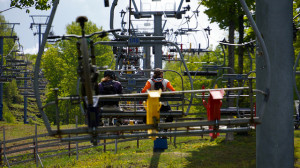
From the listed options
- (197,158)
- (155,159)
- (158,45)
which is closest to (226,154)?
(197,158)

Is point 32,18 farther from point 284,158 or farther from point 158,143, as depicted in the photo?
point 284,158

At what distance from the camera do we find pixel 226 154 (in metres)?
16.6

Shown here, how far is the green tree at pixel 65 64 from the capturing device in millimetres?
52531

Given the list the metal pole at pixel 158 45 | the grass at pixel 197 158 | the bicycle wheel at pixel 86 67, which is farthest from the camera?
the metal pole at pixel 158 45

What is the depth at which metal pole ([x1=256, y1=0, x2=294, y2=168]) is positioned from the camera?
21.3 feet

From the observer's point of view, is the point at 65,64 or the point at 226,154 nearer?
the point at 226,154

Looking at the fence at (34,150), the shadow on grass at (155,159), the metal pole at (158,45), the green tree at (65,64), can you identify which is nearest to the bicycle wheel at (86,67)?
the shadow on grass at (155,159)

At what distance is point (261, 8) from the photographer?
6.61 m

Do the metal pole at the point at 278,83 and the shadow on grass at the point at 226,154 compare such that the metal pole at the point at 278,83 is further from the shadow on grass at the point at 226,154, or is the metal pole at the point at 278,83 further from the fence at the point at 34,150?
the fence at the point at 34,150

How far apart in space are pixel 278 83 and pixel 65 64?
161 ft

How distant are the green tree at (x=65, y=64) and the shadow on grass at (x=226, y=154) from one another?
33682 millimetres

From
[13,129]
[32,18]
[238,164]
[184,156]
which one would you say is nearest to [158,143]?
[184,156]

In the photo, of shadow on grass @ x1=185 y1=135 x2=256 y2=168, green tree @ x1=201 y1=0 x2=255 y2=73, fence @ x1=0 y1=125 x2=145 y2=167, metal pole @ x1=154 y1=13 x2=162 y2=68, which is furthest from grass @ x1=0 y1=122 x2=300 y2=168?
green tree @ x1=201 y1=0 x2=255 y2=73

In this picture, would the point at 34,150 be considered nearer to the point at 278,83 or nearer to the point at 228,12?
the point at 228,12
